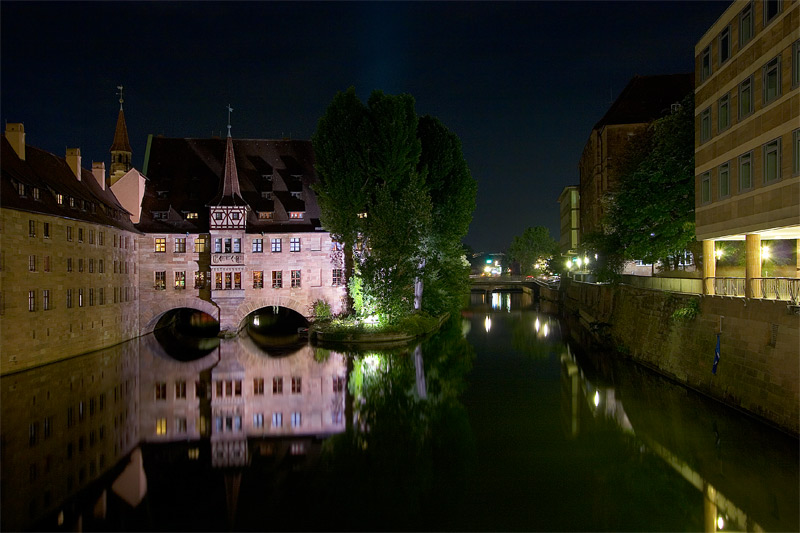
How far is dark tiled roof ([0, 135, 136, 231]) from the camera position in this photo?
2886 centimetres

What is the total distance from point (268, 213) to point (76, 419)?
27.4 meters

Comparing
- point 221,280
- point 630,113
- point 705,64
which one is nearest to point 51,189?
point 221,280

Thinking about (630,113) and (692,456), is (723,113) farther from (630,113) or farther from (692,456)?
(630,113)

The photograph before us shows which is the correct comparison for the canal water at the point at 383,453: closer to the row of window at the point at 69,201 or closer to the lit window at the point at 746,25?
the row of window at the point at 69,201

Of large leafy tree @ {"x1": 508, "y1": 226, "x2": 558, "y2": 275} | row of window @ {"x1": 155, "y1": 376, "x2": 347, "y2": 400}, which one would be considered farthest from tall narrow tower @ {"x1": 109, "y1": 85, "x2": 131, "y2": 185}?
large leafy tree @ {"x1": 508, "y1": 226, "x2": 558, "y2": 275}

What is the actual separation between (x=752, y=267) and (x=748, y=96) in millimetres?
5663

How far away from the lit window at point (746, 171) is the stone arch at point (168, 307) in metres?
35.7

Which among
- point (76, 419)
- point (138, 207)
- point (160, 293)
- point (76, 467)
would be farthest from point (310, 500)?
point (138, 207)

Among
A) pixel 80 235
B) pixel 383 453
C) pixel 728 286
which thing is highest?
pixel 80 235

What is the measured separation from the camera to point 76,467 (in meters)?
17.1

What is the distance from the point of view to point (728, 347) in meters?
21.1

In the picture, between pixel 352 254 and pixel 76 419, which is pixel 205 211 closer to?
pixel 352 254

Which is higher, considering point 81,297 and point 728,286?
point 728,286

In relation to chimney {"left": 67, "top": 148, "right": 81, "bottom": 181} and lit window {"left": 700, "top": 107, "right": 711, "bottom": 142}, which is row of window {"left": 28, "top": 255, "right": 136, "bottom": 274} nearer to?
chimney {"left": 67, "top": 148, "right": 81, "bottom": 181}
